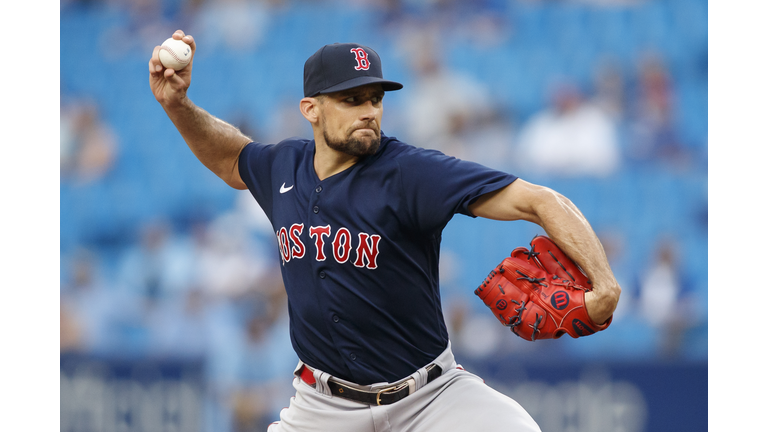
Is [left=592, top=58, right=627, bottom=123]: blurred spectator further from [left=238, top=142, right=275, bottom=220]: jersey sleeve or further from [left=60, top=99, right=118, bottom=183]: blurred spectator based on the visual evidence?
[left=60, top=99, right=118, bottom=183]: blurred spectator

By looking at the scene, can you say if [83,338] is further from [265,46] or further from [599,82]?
[599,82]

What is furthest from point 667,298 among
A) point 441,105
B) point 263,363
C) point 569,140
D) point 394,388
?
point 394,388

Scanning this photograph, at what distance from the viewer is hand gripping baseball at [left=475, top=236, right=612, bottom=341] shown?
9.30ft

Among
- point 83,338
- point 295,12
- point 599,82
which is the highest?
point 295,12

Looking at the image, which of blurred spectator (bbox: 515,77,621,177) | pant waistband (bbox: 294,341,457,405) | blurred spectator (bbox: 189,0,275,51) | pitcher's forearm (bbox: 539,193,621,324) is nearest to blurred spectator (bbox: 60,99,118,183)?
blurred spectator (bbox: 189,0,275,51)

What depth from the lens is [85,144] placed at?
28.1ft

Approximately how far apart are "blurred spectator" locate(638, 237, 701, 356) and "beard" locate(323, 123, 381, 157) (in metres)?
4.52

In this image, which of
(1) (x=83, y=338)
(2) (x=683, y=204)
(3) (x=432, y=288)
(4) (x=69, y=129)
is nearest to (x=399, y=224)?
(3) (x=432, y=288)

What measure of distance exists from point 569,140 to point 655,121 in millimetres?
912

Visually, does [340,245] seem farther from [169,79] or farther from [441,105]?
[441,105]

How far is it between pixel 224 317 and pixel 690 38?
5.82 meters

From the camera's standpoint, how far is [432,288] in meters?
3.28

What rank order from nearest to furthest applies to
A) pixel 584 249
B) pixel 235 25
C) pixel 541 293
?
1. pixel 584 249
2. pixel 541 293
3. pixel 235 25

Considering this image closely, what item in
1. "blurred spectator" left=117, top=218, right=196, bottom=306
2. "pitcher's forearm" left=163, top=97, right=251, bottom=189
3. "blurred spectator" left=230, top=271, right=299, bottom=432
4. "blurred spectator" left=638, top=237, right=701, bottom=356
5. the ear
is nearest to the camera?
the ear
